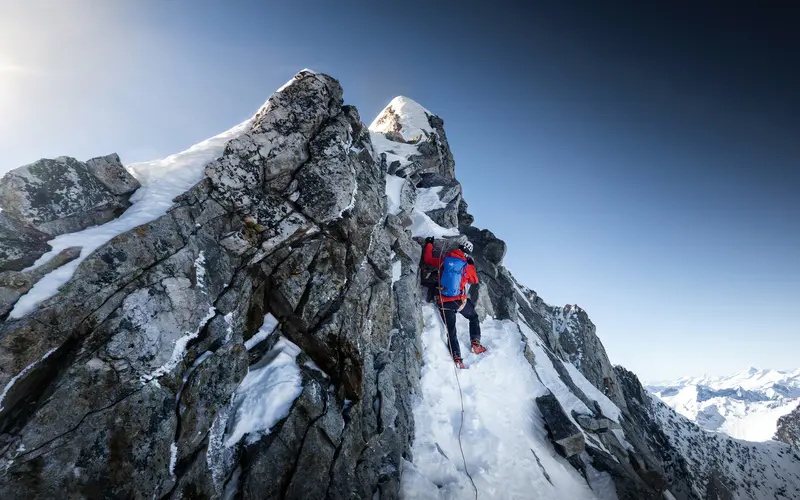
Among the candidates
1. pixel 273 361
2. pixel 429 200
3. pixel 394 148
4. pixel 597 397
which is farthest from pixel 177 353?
pixel 597 397

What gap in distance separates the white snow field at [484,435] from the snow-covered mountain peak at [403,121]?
753 inches

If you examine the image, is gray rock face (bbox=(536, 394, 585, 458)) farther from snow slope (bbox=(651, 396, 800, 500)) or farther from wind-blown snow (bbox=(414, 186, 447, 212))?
snow slope (bbox=(651, 396, 800, 500))

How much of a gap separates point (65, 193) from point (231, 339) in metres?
5.34

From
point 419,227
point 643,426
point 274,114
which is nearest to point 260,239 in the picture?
point 274,114

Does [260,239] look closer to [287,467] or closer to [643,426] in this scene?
[287,467]

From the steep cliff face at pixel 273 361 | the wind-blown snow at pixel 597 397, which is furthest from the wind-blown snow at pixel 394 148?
the wind-blown snow at pixel 597 397

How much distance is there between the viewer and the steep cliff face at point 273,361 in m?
6.23

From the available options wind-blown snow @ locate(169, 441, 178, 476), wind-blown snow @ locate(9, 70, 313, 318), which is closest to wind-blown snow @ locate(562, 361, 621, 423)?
wind-blown snow @ locate(169, 441, 178, 476)

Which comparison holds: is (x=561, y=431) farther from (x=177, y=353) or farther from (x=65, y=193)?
(x=65, y=193)

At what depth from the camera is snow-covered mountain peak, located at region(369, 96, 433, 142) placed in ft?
93.9

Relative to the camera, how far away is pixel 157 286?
7641 millimetres

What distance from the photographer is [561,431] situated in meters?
13.2

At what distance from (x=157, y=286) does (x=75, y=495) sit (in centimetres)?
412

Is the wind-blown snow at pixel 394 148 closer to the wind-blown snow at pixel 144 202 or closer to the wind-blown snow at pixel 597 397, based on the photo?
the wind-blown snow at pixel 144 202
